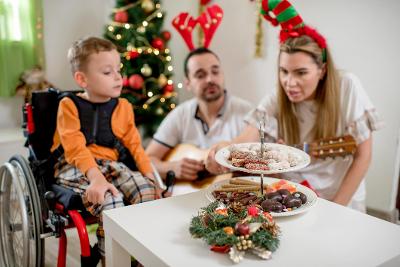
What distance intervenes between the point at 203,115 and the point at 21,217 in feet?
4.11

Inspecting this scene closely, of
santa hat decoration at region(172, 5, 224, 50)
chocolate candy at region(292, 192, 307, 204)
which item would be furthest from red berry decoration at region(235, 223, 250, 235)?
santa hat decoration at region(172, 5, 224, 50)

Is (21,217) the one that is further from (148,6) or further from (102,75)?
(148,6)

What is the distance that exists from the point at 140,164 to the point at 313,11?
1625mm

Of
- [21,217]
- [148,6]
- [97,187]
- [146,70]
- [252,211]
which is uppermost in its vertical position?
[148,6]

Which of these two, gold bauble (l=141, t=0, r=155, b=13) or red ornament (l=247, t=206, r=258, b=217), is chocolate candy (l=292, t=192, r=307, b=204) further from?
gold bauble (l=141, t=0, r=155, b=13)

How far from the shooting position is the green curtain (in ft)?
10.0

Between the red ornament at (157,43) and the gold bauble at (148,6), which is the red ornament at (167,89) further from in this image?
the gold bauble at (148,6)

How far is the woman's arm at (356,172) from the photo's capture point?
1.83 meters

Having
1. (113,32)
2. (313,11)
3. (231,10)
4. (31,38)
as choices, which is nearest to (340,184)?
(313,11)

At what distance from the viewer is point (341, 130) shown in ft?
6.20

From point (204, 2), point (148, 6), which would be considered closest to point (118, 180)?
point (148, 6)

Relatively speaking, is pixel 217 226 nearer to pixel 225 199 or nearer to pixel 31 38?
pixel 225 199

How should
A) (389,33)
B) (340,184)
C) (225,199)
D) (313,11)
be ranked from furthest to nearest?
(313,11), (389,33), (340,184), (225,199)

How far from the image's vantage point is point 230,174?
2.12 m
